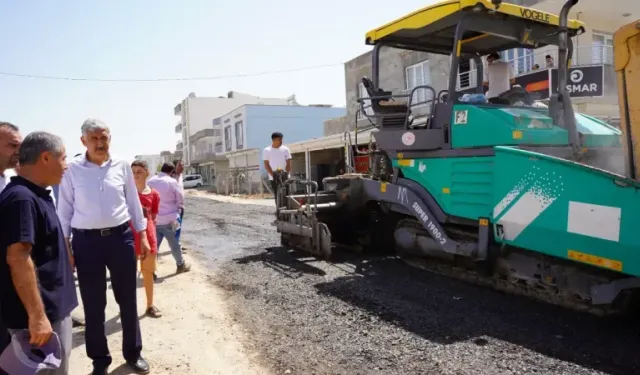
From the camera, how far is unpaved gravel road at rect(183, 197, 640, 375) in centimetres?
334

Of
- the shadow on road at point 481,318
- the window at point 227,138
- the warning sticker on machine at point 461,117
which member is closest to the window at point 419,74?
the warning sticker on machine at point 461,117

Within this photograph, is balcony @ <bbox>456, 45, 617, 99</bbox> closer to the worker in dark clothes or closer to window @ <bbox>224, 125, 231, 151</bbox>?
the worker in dark clothes

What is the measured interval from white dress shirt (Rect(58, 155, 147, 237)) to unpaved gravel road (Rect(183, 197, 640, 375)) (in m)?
1.56

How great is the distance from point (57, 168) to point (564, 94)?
495 cm

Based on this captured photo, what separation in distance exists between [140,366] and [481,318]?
2788 mm

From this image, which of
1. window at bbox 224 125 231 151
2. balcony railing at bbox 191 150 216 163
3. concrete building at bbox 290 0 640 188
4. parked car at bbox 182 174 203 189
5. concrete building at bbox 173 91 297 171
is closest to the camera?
concrete building at bbox 290 0 640 188

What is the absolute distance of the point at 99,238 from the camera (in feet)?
11.1

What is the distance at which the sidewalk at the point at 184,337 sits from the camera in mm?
3636

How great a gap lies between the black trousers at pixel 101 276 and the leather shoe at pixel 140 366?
179mm

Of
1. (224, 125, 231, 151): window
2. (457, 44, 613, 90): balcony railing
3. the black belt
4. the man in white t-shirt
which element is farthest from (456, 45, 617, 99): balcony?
(224, 125, 231, 151): window

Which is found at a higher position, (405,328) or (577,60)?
(577,60)

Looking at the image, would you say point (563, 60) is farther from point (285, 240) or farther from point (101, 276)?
point (101, 276)

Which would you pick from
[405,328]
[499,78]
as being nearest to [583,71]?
[499,78]

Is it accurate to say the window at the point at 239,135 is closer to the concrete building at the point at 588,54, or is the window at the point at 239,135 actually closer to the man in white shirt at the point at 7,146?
the concrete building at the point at 588,54
